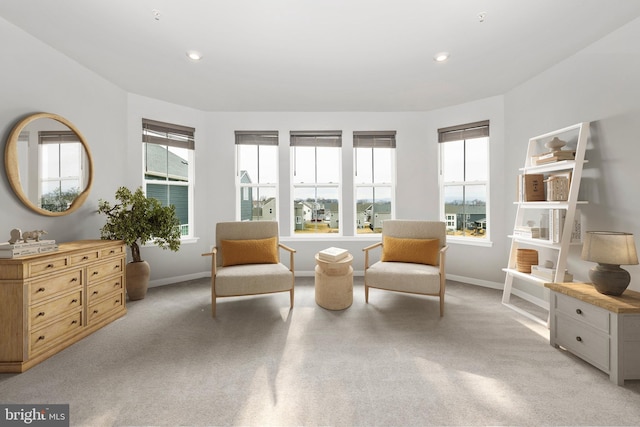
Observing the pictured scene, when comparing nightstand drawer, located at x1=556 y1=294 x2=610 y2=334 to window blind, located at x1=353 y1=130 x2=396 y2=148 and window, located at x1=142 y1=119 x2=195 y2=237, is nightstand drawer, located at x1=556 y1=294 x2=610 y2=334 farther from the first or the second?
window, located at x1=142 y1=119 x2=195 y2=237

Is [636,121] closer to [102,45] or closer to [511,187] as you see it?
[511,187]

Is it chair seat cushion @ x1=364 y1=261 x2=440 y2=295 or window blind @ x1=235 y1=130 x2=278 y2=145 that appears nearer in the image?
chair seat cushion @ x1=364 y1=261 x2=440 y2=295

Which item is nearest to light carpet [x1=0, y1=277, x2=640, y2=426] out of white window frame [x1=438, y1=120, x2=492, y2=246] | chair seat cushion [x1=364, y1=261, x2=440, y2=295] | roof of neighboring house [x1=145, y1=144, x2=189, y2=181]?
chair seat cushion [x1=364, y1=261, x2=440, y2=295]

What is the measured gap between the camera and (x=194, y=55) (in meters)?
2.70

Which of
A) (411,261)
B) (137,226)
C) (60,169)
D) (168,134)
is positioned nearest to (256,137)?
(168,134)

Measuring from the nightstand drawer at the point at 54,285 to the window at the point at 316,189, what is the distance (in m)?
2.79

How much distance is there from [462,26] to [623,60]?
1455 mm

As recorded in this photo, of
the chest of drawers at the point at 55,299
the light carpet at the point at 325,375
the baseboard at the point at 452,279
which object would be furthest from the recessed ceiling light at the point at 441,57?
the chest of drawers at the point at 55,299

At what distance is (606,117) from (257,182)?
422cm

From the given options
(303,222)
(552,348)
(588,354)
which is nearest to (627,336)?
(588,354)

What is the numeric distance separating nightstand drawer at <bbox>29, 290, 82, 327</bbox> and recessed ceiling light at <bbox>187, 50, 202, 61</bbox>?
8.21 feet

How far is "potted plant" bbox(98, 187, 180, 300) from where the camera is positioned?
2.98 meters

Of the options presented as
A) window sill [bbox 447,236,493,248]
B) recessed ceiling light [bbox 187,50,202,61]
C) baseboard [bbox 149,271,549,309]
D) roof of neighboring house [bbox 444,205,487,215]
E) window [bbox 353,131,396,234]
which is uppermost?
recessed ceiling light [bbox 187,50,202,61]

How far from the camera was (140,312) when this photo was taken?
2.95 meters
